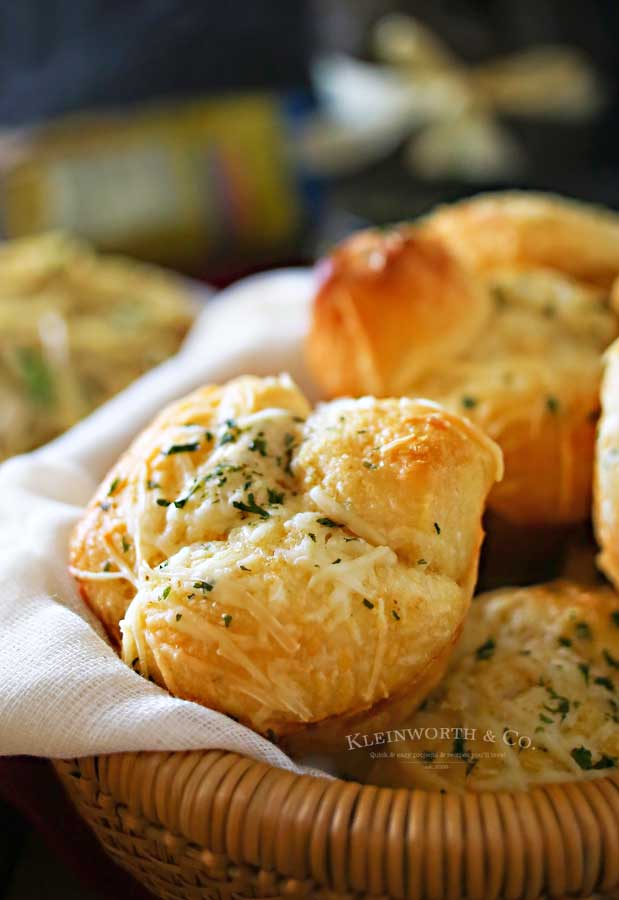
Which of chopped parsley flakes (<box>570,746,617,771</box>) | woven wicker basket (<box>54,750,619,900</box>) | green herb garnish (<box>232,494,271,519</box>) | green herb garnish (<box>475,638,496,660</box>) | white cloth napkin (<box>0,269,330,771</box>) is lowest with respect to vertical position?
chopped parsley flakes (<box>570,746,617,771</box>)

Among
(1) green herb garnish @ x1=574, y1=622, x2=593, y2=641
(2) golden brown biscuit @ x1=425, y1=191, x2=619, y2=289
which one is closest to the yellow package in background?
(2) golden brown biscuit @ x1=425, y1=191, x2=619, y2=289

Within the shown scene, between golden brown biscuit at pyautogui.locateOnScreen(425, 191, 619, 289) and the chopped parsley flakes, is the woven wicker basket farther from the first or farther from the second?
golden brown biscuit at pyautogui.locateOnScreen(425, 191, 619, 289)

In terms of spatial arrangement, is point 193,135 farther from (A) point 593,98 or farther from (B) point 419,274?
(B) point 419,274

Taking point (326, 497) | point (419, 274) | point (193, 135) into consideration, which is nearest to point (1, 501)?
point (326, 497)

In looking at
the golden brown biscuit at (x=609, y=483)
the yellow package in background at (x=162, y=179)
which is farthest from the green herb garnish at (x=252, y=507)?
the yellow package in background at (x=162, y=179)

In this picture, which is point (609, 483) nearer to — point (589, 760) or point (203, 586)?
point (589, 760)
